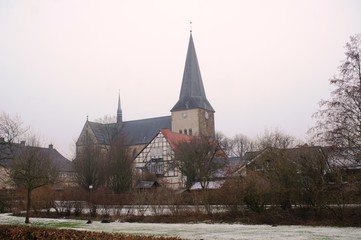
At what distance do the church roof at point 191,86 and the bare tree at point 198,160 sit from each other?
26921 millimetres

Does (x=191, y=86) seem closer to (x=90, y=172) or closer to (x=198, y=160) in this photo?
(x=198, y=160)

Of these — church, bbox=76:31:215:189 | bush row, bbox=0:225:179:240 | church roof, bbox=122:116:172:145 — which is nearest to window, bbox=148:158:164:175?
church, bbox=76:31:215:189

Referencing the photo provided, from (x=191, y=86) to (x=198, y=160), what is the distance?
33.2m

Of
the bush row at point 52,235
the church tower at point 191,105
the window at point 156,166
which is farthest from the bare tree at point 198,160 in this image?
the bush row at point 52,235

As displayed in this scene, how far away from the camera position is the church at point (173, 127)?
68.9m

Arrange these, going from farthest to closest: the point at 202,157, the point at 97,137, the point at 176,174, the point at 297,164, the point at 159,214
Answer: the point at 97,137 → the point at 176,174 → the point at 202,157 → the point at 159,214 → the point at 297,164

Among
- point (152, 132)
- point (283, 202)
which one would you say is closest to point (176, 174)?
point (152, 132)

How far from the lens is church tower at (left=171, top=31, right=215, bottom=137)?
80.9 metres

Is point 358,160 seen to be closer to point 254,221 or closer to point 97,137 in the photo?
point 254,221

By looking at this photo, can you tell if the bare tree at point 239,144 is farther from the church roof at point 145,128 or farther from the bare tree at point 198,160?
the bare tree at point 198,160

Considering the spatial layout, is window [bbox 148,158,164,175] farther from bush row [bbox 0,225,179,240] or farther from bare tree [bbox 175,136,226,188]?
bush row [bbox 0,225,179,240]

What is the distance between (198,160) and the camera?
50.5 meters

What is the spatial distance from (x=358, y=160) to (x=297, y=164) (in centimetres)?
358

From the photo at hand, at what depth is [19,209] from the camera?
125 ft
